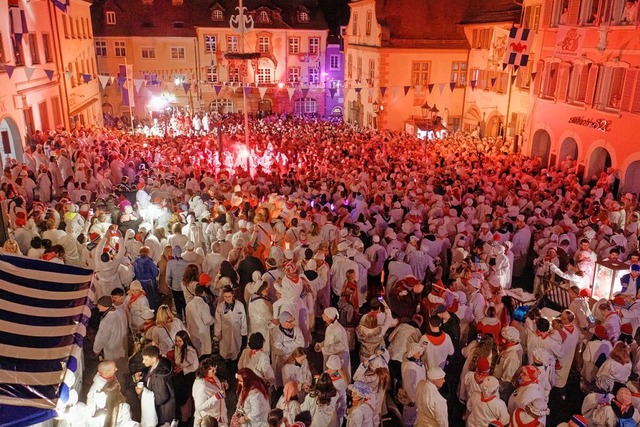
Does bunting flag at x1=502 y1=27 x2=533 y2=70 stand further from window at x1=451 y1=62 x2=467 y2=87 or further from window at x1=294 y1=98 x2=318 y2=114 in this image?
window at x1=294 y1=98 x2=318 y2=114

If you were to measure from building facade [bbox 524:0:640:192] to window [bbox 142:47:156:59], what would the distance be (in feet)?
90.2

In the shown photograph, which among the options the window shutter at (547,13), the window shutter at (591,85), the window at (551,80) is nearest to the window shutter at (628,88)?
the window shutter at (591,85)

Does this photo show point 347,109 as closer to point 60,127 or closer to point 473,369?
point 60,127

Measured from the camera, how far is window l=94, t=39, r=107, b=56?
1540 inches

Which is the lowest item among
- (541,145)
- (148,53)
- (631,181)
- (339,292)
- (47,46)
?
(339,292)

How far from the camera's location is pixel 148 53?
40156mm

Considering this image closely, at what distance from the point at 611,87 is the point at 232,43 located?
29933mm

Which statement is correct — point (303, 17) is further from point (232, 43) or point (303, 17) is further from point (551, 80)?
point (551, 80)

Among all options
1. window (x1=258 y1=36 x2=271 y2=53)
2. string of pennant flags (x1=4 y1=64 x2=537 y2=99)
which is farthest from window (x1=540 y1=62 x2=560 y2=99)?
window (x1=258 y1=36 x2=271 y2=53)

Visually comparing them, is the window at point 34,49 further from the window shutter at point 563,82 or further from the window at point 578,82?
the window at point 578,82

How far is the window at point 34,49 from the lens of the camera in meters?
21.8

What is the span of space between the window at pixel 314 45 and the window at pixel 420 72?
1356cm

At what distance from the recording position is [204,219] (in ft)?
37.7

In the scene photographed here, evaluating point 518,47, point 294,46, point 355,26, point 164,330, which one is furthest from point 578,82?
point 294,46
